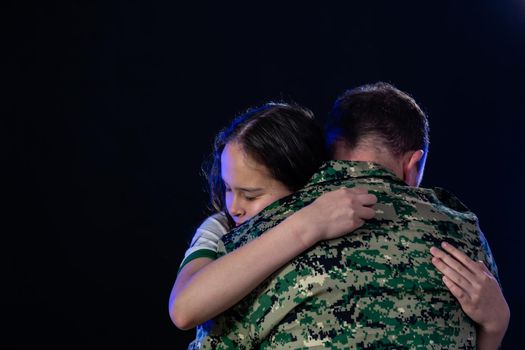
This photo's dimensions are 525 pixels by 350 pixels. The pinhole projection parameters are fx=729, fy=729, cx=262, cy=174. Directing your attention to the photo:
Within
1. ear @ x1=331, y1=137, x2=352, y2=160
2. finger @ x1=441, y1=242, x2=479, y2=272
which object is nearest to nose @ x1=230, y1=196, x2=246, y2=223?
ear @ x1=331, y1=137, x2=352, y2=160

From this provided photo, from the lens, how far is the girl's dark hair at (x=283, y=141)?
1554 mm

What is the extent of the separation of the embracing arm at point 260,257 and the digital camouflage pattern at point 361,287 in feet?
0.13

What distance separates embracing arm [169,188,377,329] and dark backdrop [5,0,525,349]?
1.57 m

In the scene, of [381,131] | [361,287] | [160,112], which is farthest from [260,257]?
[160,112]

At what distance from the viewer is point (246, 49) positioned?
300 cm

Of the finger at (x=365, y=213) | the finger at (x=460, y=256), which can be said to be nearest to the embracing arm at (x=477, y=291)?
the finger at (x=460, y=256)

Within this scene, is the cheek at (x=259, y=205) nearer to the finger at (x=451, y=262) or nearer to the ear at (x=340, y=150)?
the ear at (x=340, y=150)

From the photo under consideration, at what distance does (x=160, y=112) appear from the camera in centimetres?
287

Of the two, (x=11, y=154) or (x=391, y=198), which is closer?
(x=391, y=198)

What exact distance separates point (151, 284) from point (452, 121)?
1489mm

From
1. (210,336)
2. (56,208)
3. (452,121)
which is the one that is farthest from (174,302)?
(452,121)

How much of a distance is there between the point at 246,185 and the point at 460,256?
1.51ft

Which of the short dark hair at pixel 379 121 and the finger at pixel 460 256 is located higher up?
the short dark hair at pixel 379 121

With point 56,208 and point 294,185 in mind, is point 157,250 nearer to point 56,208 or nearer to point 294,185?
point 56,208
